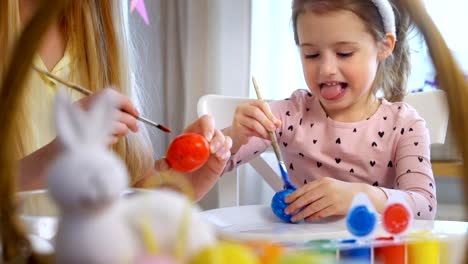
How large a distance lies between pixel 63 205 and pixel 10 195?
65 millimetres

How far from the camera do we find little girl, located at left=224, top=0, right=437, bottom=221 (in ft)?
3.21

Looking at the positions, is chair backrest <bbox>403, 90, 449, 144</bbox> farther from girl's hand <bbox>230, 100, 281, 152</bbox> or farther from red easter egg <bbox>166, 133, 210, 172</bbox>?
red easter egg <bbox>166, 133, 210, 172</bbox>

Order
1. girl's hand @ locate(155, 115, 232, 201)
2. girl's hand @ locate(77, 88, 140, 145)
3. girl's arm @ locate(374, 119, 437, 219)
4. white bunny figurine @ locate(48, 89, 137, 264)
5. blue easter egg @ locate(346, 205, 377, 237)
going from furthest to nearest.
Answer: girl's arm @ locate(374, 119, 437, 219) → girl's hand @ locate(155, 115, 232, 201) → girl's hand @ locate(77, 88, 140, 145) → blue easter egg @ locate(346, 205, 377, 237) → white bunny figurine @ locate(48, 89, 137, 264)

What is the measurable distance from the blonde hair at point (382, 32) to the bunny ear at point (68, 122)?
2.45 ft

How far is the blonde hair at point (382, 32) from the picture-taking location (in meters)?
1.01

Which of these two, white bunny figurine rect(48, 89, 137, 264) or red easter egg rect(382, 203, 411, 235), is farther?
red easter egg rect(382, 203, 411, 235)

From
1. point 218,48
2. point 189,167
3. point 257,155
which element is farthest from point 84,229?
point 218,48

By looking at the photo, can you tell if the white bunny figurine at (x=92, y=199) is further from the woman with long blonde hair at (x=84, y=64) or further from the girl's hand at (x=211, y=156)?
the woman with long blonde hair at (x=84, y=64)

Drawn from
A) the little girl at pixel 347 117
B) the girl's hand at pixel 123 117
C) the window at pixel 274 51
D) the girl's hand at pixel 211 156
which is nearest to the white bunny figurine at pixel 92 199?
the girl's hand at pixel 123 117

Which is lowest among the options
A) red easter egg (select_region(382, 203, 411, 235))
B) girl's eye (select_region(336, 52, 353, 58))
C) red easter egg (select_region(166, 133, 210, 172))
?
red easter egg (select_region(382, 203, 411, 235))

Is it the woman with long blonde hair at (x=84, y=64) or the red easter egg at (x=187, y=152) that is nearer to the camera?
the red easter egg at (x=187, y=152)

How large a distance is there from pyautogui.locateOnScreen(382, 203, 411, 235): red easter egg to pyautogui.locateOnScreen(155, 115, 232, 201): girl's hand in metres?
0.32

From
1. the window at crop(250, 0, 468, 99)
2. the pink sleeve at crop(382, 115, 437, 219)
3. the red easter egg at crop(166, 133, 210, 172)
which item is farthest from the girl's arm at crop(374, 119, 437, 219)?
the window at crop(250, 0, 468, 99)

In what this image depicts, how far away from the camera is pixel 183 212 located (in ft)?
1.12
